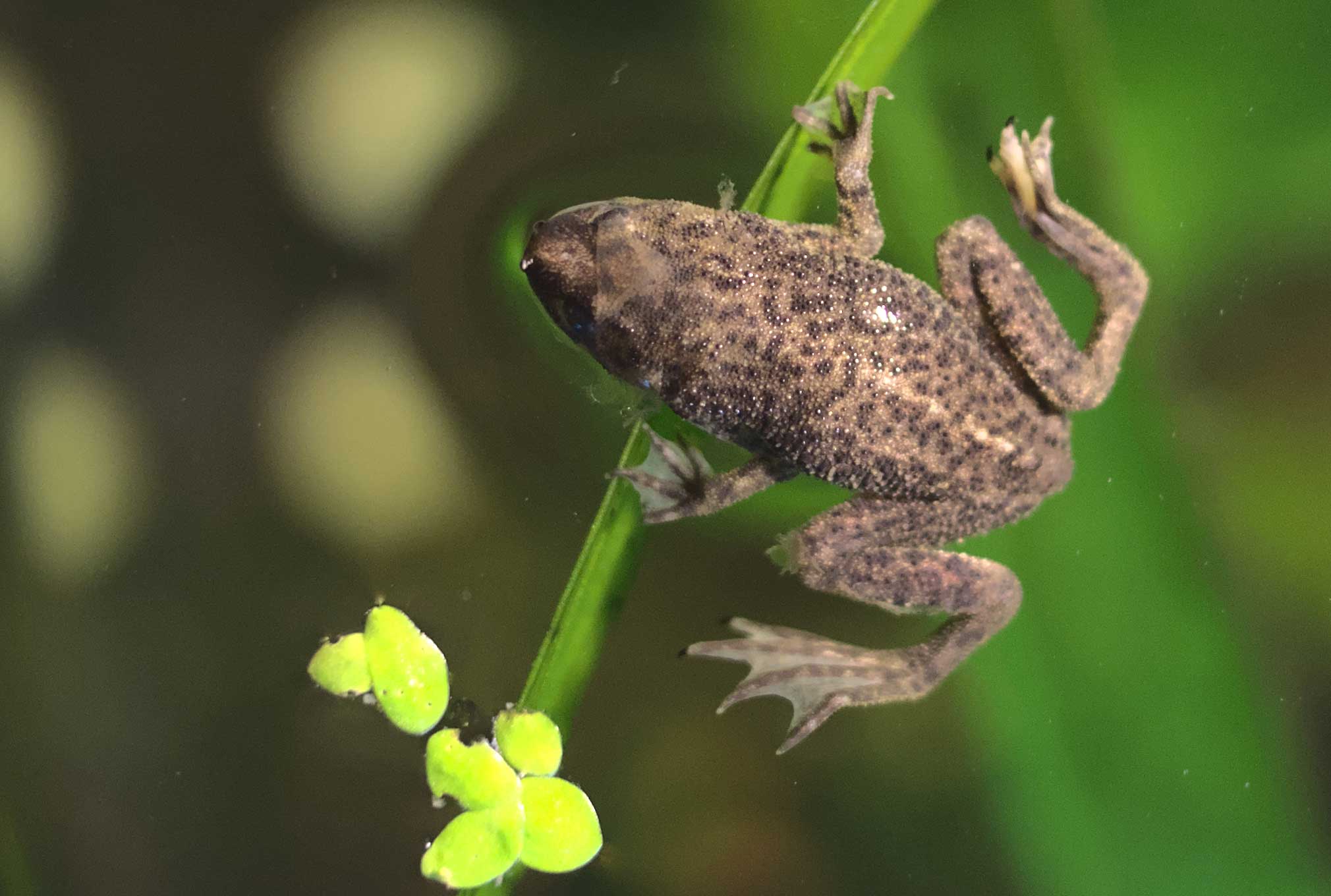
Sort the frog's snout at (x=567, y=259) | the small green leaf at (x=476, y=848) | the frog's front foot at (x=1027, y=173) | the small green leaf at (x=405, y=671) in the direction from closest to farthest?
1. the frog's snout at (x=567, y=259)
2. the small green leaf at (x=476, y=848)
3. the small green leaf at (x=405, y=671)
4. the frog's front foot at (x=1027, y=173)

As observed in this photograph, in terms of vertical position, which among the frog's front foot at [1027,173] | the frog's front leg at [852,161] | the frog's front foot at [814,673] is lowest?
the frog's front foot at [814,673]

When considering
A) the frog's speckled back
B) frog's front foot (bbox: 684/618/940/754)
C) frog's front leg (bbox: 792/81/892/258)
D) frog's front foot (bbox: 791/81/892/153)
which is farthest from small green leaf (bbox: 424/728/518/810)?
frog's front foot (bbox: 791/81/892/153)

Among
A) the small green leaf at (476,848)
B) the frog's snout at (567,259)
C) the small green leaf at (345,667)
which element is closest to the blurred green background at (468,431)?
the small green leaf at (345,667)

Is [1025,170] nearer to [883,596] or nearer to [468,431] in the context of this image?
[883,596]

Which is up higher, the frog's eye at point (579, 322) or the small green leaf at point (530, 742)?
the frog's eye at point (579, 322)

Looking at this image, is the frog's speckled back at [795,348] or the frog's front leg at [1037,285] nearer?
the frog's speckled back at [795,348]

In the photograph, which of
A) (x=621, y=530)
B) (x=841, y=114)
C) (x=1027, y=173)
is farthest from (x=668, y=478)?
(x=1027, y=173)

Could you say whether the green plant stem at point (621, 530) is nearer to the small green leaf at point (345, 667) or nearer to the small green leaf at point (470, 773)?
the small green leaf at point (470, 773)
